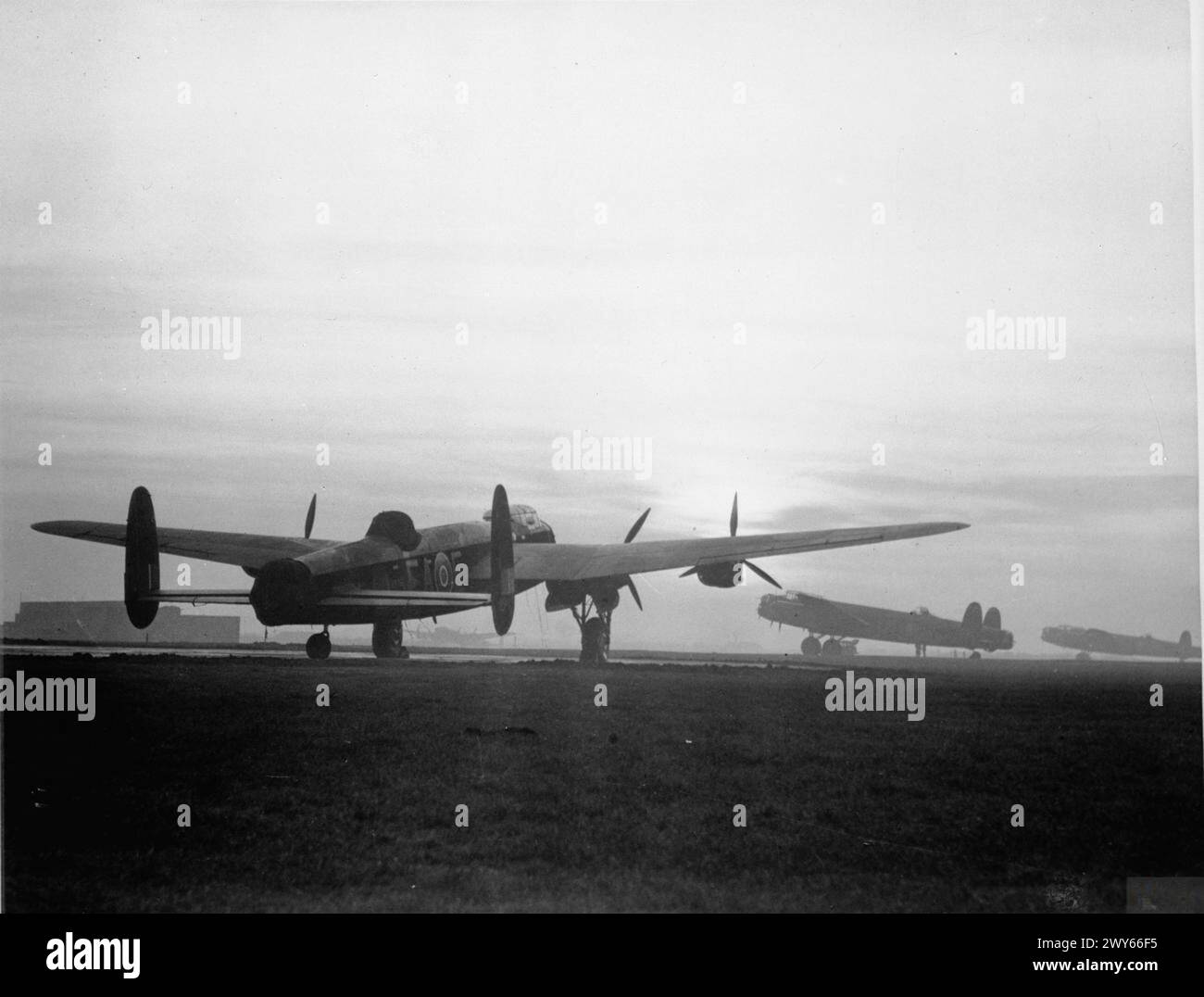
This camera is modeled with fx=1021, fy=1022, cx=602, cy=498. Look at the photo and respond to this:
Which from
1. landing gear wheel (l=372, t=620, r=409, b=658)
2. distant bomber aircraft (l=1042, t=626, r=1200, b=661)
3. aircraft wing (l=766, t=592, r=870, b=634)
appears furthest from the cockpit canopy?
distant bomber aircraft (l=1042, t=626, r=1200, b=661)

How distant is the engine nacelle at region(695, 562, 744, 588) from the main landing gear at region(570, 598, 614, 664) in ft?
9.73

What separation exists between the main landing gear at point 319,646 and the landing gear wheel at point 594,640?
777 centimetres

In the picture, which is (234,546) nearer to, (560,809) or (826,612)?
(560,809)

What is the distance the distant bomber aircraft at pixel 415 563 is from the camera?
1888 cm

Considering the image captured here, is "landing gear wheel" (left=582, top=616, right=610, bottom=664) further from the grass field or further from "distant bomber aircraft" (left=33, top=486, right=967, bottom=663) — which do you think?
the grass field

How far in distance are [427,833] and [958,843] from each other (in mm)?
6810

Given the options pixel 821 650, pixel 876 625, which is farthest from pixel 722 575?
pixel 876 625

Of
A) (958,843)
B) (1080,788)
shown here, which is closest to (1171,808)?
(1080,788)

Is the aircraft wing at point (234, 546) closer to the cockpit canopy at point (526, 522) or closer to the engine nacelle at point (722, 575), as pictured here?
the cockpit canopy at point (526, 522)

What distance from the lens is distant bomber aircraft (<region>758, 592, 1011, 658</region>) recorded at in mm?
71062

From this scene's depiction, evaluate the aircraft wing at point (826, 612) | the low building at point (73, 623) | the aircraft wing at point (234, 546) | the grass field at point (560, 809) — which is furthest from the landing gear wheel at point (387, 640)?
the aircraft wing at point (826, 612)

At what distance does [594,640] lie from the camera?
29703 mm
